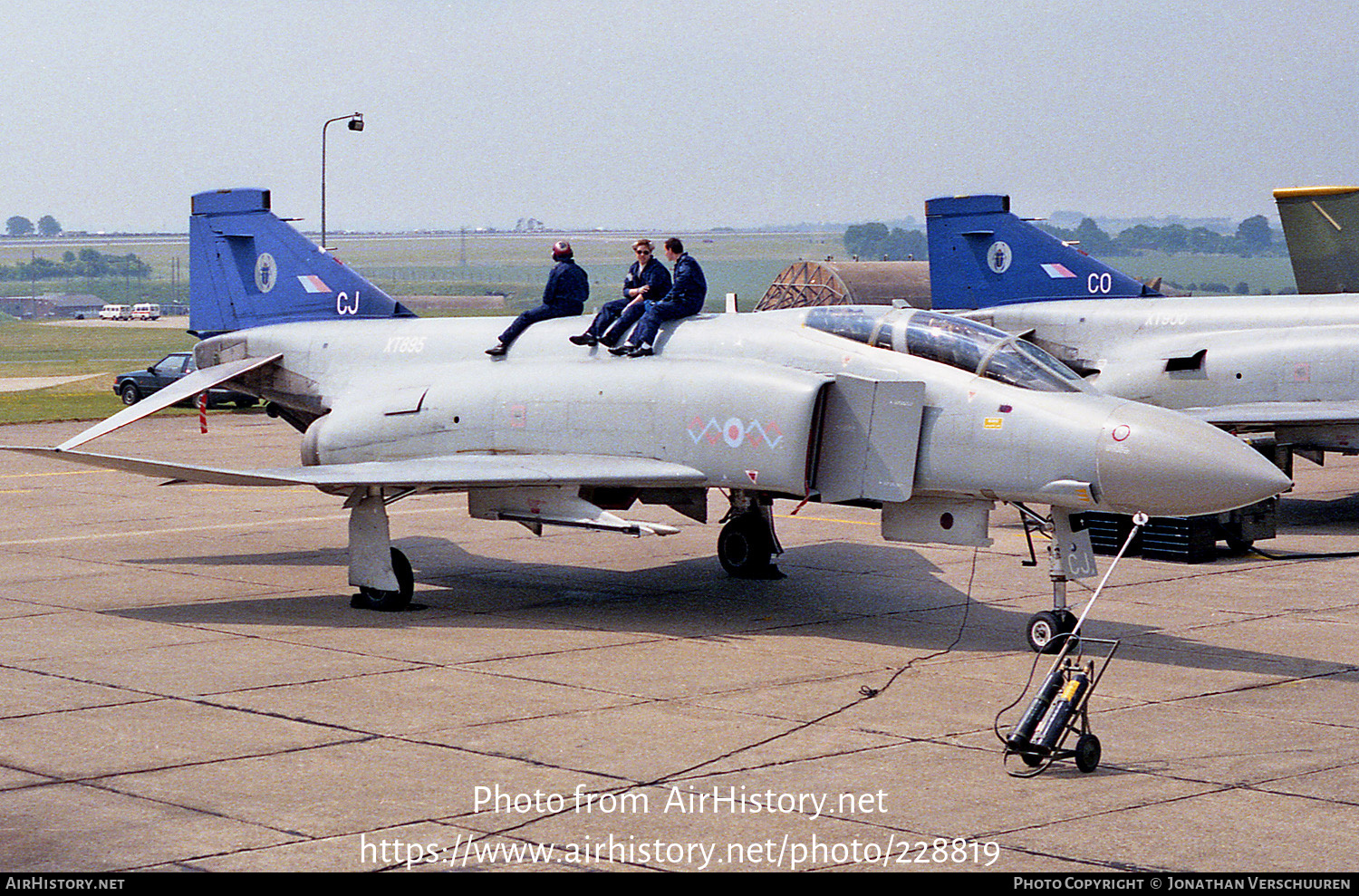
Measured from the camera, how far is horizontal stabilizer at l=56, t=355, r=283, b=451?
55.3 feet

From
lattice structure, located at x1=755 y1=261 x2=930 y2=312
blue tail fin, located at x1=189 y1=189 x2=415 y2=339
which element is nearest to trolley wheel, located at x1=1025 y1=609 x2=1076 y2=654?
blue tail fin, located at x1=189 y1=189 x2=415 y2=339

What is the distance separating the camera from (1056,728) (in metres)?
8.73

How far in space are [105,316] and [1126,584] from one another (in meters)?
141

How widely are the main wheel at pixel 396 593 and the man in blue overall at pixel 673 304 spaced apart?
114 inches

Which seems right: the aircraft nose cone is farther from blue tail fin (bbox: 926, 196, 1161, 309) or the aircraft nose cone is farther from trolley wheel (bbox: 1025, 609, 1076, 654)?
blue tail fin (bbox: 926, 196, 1161, 309)

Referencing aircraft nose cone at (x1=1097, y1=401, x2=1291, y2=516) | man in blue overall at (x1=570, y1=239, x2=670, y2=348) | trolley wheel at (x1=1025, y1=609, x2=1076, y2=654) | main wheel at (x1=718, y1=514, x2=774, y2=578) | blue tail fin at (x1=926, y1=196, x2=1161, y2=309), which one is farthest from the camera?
blue tail fin at (x1=926, y1=196, x2=1161, y2=309)

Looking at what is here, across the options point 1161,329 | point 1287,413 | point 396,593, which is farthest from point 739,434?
point 1161,329

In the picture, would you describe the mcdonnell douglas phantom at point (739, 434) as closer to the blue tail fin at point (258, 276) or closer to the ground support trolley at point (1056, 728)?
the blue tail fin at point (258, 276)

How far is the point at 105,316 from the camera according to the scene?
470ft

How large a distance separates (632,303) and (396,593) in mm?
3662

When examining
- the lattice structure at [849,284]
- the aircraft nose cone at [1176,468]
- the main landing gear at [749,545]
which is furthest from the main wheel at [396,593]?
the lattice structure at [849,284]

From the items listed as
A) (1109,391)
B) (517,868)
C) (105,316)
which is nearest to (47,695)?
(517,868)

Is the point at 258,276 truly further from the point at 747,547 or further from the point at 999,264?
the point at 999,264

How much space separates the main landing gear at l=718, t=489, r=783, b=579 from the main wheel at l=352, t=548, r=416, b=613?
364 cm
